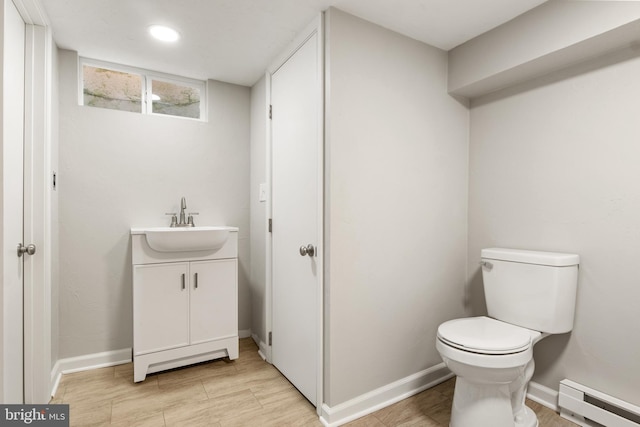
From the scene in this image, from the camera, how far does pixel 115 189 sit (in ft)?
7.50

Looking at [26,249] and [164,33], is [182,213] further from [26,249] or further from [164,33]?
[164,33]

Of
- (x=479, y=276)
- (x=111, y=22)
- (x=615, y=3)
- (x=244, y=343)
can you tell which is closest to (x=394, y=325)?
(x=479, y=276)

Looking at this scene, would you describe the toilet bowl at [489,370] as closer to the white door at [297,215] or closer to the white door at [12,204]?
the white door at [297,215]

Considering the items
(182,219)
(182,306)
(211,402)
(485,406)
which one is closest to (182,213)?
(182,219)

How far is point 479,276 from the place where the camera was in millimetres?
2205

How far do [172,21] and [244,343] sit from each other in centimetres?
235

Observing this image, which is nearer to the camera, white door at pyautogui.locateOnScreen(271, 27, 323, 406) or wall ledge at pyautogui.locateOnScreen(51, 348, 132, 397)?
white door at pyautogui.locateOnScreen(271, 27, 323, 406)

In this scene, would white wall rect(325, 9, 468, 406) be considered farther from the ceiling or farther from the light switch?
the light switch

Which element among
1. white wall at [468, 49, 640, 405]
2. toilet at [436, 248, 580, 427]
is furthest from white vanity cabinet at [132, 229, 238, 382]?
white wall at [468, 49, 640, 405]

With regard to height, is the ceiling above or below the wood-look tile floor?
above

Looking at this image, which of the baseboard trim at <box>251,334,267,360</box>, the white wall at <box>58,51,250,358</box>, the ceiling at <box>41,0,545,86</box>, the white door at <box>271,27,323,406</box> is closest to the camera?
the ceiling at <box>41,0,545,86</box>

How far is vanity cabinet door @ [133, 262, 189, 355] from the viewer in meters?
2.04

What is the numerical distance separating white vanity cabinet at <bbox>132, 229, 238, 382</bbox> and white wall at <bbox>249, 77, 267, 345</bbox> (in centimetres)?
24

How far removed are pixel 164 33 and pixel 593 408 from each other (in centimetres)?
306
